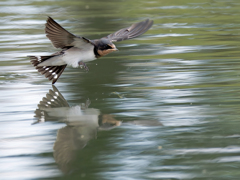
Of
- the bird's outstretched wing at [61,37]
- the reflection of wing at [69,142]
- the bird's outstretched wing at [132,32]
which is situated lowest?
the reflection of wing at [69,142]

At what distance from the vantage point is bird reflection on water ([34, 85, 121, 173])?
4.54m

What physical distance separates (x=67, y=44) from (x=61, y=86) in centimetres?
63

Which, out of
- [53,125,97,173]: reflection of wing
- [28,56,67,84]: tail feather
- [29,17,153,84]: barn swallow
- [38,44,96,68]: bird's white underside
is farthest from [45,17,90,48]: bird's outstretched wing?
[53,125,97,173]: reflection of wing

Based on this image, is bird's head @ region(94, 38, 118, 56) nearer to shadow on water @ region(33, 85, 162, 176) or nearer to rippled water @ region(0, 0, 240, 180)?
rippled water @ region(0, 0, 240, 180)

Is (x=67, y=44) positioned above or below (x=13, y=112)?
above

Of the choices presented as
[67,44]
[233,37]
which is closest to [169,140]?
[67,44]

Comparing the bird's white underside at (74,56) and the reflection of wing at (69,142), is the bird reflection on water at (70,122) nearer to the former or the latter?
the reflection of wing at (69,142)

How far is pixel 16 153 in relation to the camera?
15.0ft

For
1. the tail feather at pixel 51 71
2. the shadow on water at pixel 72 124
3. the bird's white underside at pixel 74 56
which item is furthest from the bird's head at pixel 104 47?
the tail feather at pixel 51 71

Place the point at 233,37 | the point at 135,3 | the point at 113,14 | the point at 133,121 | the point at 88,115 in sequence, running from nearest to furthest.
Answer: the point at 133,121
the point at 88,115
the point at 233,37
the point at 113,14
the point at 135,3

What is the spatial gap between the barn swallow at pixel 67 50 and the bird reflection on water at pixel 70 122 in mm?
498

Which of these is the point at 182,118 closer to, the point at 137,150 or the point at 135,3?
the point at 137,150

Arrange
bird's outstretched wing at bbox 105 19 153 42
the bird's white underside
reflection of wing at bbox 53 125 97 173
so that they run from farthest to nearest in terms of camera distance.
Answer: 1. bird's outstretched wing at bbox 105 19 153 42
2. the bird's white underside
3. reflection of wing at bbox 53 125 97 173

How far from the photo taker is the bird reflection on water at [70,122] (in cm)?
454
